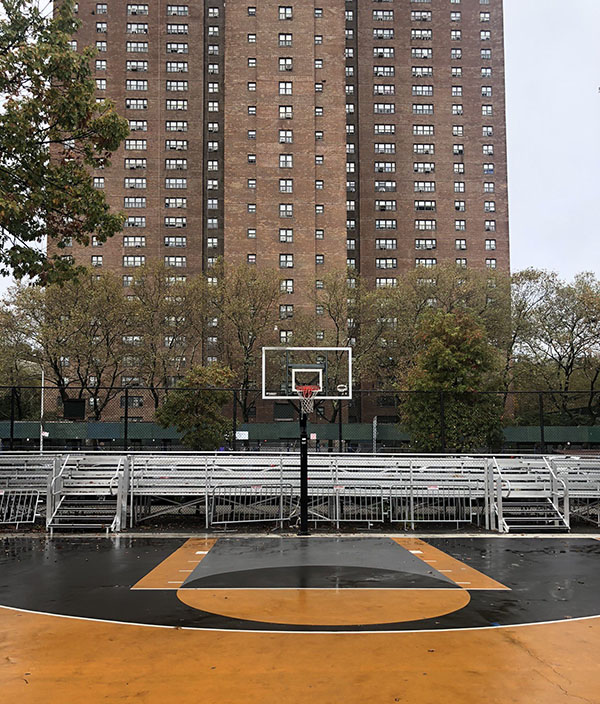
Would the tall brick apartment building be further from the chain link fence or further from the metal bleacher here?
the metal bleacher

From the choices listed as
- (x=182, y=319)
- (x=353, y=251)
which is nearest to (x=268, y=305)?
(x=182, y=319)

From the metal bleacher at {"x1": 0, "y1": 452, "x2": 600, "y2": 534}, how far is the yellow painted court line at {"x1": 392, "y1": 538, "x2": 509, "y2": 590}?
2294 millimetres

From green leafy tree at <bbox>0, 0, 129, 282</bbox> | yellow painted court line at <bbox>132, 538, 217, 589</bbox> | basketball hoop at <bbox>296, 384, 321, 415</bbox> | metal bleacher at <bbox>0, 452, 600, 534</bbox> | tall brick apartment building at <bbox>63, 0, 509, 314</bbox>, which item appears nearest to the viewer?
yellow painted court line at <bbox>132, 538, 217, 589</bbox>

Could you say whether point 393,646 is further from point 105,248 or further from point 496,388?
point 105,248

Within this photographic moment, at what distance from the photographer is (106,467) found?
18.6m

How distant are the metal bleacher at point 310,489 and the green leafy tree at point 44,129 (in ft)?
17.1

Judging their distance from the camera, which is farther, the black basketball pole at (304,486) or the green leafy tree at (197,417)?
the green leafy tree at (197,417)

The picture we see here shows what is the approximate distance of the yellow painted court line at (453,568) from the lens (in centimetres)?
1094

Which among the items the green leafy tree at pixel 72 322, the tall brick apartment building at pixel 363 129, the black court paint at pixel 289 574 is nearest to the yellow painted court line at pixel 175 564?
the black court paint at pixel 289 574

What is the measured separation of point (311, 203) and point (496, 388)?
133ft

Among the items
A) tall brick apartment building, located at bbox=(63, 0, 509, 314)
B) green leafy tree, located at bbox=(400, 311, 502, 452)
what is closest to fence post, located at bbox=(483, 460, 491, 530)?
green leafy tree, located at bbox=(400, 311, 502, 452)

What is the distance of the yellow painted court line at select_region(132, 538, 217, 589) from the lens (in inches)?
429

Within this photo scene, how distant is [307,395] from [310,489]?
2458mm

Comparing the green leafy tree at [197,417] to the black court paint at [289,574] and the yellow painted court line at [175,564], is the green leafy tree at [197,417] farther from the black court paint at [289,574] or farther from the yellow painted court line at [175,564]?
the yellow painted court line at [175,564]
